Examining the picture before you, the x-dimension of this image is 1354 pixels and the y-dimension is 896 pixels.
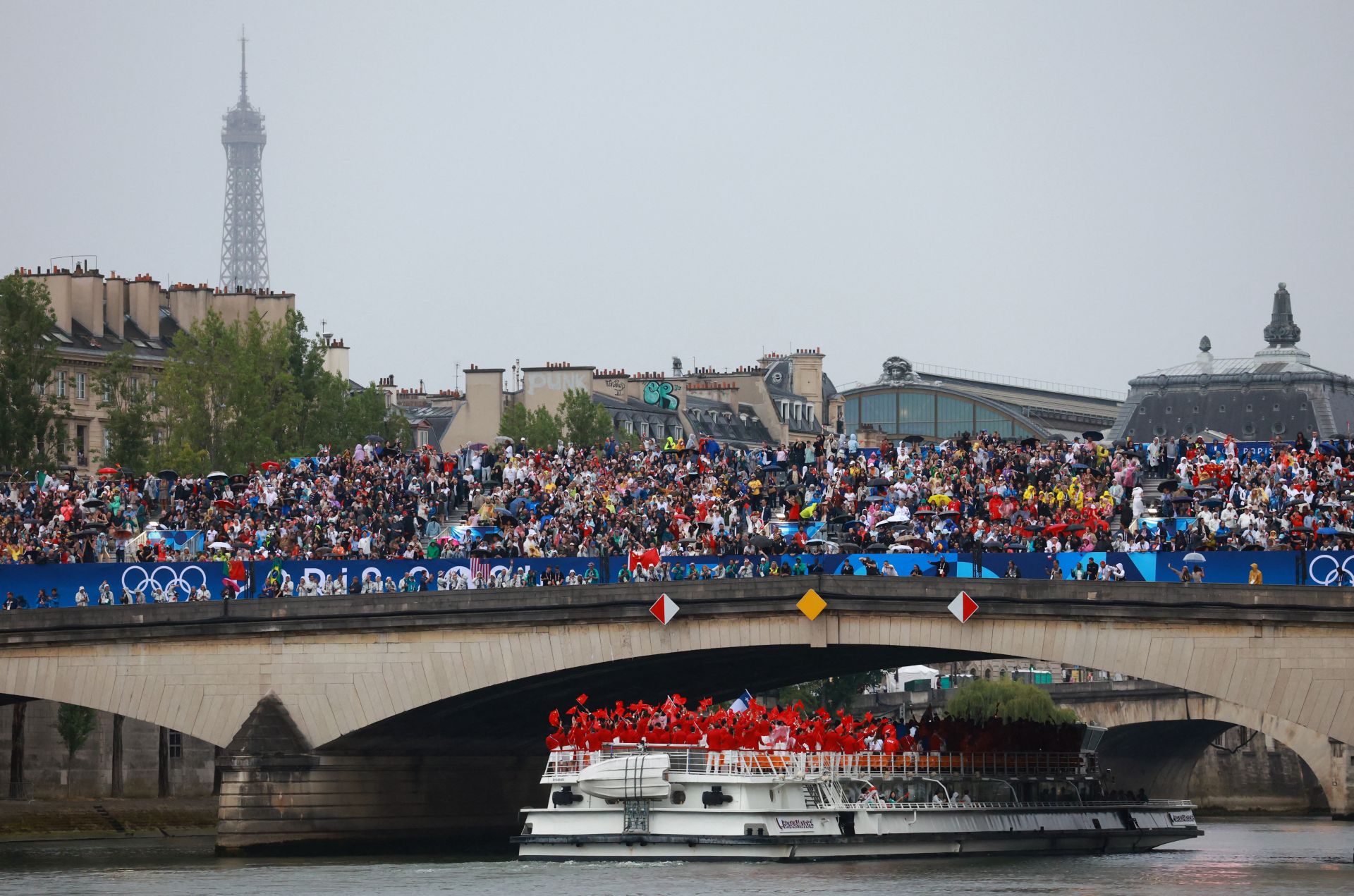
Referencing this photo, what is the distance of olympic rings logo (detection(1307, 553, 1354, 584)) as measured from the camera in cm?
5800

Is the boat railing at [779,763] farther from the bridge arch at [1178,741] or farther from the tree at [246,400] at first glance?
the tree at [246,400]

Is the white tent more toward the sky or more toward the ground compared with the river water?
more toward the sky

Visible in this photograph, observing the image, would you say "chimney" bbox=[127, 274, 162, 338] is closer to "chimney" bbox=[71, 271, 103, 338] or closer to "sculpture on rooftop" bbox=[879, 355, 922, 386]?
"chimney" bbox=[71, 271, 103, 338]

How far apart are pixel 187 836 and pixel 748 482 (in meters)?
23.2

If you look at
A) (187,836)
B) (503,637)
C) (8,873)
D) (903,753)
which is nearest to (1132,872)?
(903,753)

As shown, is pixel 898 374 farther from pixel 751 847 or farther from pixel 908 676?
pixel 751 847

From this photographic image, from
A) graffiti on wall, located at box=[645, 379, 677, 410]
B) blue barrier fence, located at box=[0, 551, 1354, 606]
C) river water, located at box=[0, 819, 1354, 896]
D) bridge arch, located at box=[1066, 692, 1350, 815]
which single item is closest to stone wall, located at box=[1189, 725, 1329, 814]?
bridge arch, located at box=[1066, 692, 1350, 815]

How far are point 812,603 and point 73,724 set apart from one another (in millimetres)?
35246

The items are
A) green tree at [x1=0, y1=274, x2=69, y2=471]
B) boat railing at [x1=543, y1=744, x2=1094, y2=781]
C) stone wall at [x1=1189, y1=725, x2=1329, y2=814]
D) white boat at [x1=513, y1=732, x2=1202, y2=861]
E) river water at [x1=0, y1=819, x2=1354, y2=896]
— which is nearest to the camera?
river water at [x1=0, y1=819, x2=1354, y2=896]

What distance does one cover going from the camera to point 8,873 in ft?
202

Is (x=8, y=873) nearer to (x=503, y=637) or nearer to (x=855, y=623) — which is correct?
(x=503, y=637)

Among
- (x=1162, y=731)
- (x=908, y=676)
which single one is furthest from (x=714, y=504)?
(x=908, y=676)

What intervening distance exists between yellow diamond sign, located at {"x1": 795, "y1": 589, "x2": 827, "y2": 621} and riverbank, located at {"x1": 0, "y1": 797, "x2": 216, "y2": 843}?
30.0 metres

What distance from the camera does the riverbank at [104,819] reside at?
80.9 m
